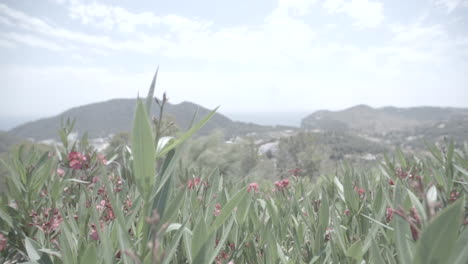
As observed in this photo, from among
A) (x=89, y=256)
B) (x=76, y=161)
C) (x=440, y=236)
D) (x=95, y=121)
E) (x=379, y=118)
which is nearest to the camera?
(x=440, y=236)

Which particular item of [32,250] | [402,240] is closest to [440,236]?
[402,240]

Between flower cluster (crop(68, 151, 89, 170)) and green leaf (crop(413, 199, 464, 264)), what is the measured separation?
1.72 meters

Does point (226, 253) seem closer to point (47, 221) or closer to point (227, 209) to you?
point (227, 209)

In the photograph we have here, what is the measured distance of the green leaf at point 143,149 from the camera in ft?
1.60

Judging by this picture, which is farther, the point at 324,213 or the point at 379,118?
the point at 379,118

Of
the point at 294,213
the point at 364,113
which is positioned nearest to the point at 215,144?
the point at 294,213

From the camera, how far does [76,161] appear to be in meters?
1.62

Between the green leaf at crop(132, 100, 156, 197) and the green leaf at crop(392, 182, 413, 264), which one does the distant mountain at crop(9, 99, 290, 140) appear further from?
the green leaf at crop(132, 100, 156, 197)

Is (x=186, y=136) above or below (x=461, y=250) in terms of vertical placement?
above

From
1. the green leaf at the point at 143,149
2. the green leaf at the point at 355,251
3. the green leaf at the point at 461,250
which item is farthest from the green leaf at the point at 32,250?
the green leaf at the point at 461,250

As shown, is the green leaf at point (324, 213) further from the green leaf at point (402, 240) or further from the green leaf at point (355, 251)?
the green leaf at point (402, 240)

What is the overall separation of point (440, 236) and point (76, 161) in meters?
1.76

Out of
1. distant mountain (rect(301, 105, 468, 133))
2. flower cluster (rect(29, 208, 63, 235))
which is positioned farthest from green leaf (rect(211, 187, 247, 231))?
distant mountain (rect(301, 105, 468, 133))

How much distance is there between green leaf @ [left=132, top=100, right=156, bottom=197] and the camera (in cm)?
49
